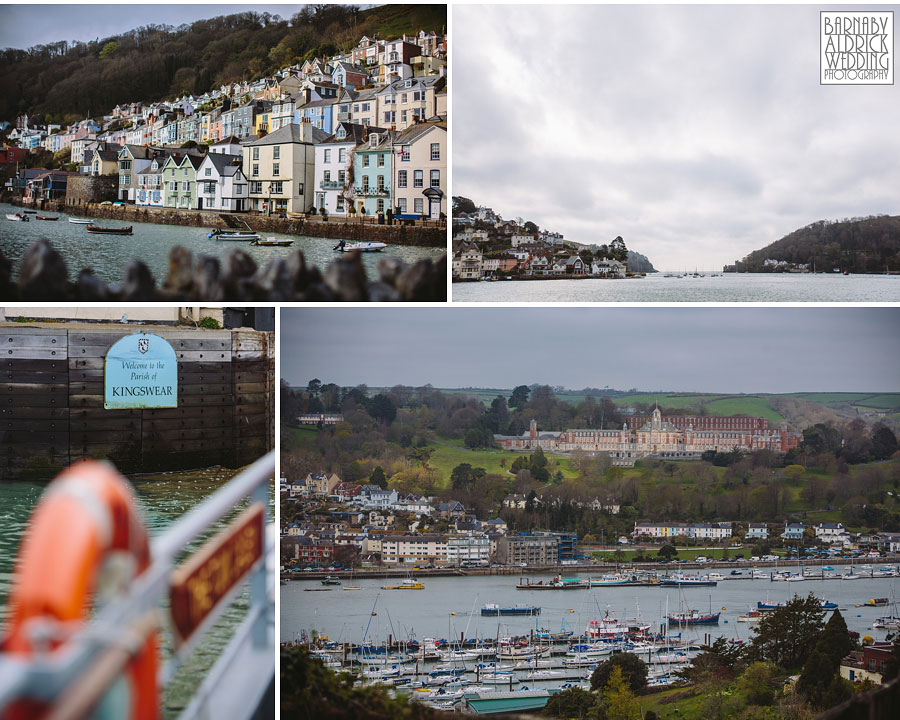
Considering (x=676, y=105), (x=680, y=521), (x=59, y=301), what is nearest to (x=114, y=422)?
(x=59, y=301)

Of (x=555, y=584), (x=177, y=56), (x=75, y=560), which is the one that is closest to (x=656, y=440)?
(x=555, y=584)

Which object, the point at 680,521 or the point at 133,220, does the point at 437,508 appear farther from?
the point at 133,220

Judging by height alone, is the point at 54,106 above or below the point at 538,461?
above

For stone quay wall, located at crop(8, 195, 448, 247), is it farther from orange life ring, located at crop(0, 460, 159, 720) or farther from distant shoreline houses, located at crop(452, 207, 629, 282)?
orange life ring, located at crop(0, 460, 159, 720)

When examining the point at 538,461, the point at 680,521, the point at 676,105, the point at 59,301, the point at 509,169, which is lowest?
the point at 680,521

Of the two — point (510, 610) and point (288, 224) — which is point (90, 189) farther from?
point (510, 610)

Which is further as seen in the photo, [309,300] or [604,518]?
[604,518]

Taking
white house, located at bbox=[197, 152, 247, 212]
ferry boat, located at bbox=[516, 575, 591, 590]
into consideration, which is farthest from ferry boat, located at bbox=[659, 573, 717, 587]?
white house, located at bbox=[197, 152, 247, 212]

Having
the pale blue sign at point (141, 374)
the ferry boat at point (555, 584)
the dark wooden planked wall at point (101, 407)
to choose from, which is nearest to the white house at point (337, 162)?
the dark wooden planked wall at point (101, 407)

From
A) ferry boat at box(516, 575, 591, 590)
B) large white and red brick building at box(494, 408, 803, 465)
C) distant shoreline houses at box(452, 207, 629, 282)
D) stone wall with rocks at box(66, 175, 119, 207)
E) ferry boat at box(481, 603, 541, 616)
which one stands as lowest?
ferry boat at box(481, 603, 541, 616)
